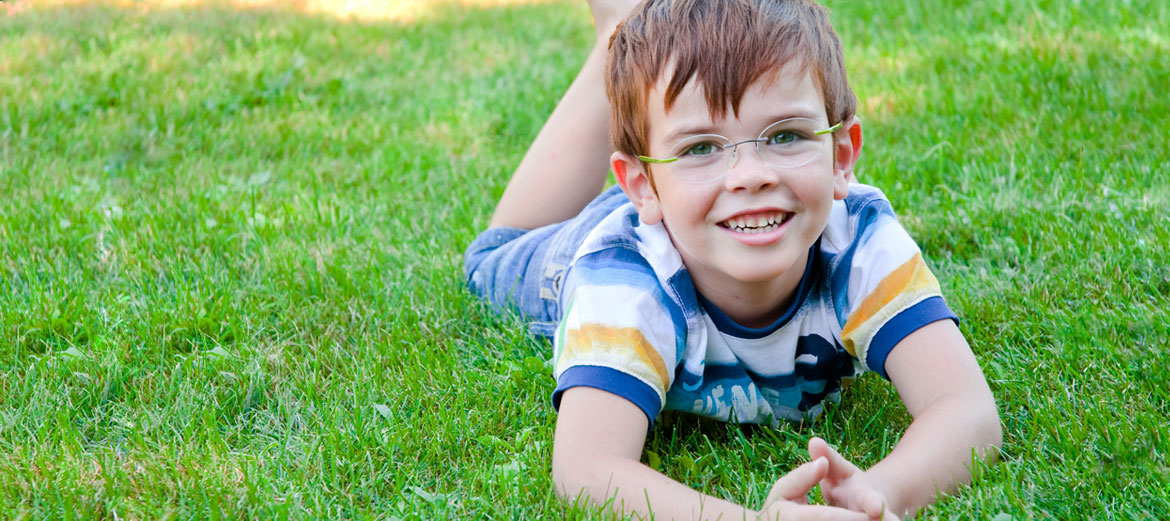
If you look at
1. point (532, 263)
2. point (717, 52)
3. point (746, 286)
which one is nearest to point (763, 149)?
point (717, 52)

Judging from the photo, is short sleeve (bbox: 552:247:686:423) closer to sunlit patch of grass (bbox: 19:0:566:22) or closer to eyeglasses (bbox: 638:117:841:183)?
eyeglasses (bbox: 638:117:841:183)

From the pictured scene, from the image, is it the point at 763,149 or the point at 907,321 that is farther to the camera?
the point at 907,321

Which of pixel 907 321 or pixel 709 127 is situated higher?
pixel 709 127

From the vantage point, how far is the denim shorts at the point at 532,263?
2930 millimetres

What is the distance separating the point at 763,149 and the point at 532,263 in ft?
3.89

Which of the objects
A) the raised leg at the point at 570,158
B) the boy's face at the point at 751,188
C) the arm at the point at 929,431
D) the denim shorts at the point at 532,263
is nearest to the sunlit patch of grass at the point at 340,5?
the raised leg at the point at 570,158

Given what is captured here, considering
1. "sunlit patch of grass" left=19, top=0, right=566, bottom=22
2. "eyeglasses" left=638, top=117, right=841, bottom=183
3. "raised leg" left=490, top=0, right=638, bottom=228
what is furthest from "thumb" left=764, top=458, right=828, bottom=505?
"sunlit patch of grass" left=19, top=0, right=566, bottom=22

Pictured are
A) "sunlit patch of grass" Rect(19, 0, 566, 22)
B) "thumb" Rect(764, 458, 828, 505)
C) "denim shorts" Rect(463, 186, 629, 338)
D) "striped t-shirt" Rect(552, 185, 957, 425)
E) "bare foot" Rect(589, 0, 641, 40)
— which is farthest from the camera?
"sunlit patch of grass" Rect(19, 0, 566, 22)

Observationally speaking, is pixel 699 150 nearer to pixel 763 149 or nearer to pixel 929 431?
pixel 763 149

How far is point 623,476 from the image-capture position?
192 centimetres

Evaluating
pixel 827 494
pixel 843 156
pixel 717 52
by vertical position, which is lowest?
pixel 827 494

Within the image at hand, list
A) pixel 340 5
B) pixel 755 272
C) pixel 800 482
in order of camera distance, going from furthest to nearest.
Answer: pixel 340 5 → pixel 755 272 → pixel 800 482

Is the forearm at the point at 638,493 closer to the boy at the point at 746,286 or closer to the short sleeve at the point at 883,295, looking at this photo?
the boy at the point at 746,286

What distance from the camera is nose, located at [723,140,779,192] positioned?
1.94 meters
